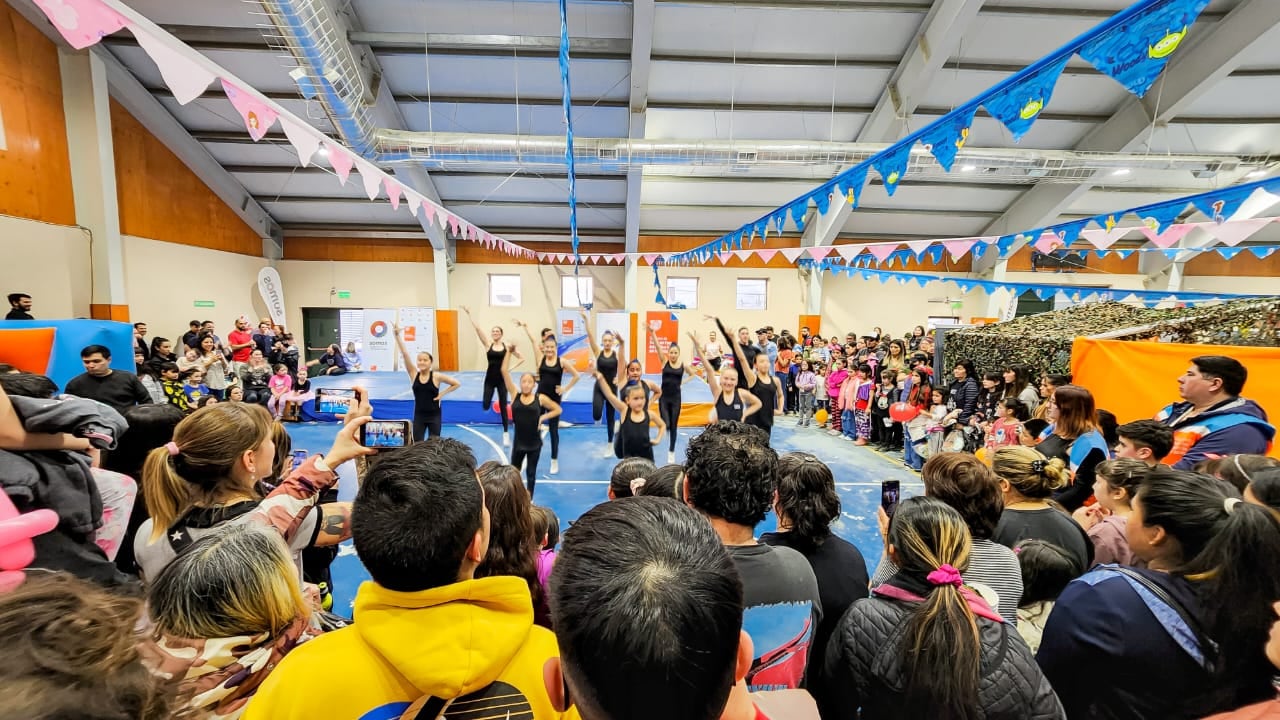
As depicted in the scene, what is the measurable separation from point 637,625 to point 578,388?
375 inches

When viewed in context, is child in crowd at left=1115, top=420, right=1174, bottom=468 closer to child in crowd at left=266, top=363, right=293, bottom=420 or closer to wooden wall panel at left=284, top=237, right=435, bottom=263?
child in crowd at left=266, top=363, right=293, bottom=420

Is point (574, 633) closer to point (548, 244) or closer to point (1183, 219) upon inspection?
point (548, 244)

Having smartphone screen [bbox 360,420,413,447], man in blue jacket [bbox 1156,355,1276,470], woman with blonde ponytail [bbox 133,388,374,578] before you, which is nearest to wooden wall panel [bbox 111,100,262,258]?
woman with blonde ponytail [bbox 133,388,374,578]

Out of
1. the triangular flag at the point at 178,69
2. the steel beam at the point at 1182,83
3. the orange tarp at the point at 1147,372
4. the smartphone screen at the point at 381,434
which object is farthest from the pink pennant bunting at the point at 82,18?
the steel beam at the point at 1182,83

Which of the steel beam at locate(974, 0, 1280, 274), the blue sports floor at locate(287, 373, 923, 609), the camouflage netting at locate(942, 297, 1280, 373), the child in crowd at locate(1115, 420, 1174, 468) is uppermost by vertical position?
the steel beam at locate(974, 0, 1280, 274)

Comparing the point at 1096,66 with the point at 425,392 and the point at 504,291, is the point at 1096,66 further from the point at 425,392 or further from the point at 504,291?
the point at 504,291

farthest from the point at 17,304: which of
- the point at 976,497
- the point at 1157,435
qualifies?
the point at 1157,435

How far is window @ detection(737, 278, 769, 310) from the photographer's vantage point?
14.9m

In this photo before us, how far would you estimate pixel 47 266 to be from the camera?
24.2 ft

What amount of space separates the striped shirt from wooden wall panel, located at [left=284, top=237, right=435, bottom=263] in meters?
15.2

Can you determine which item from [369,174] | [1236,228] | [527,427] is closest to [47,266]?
[369,174]

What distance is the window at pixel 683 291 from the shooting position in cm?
1495

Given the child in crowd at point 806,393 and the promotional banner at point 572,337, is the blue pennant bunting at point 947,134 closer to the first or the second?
the child in crowd at point 806,393

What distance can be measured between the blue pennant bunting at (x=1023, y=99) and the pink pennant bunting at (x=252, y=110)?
4.43 metres
